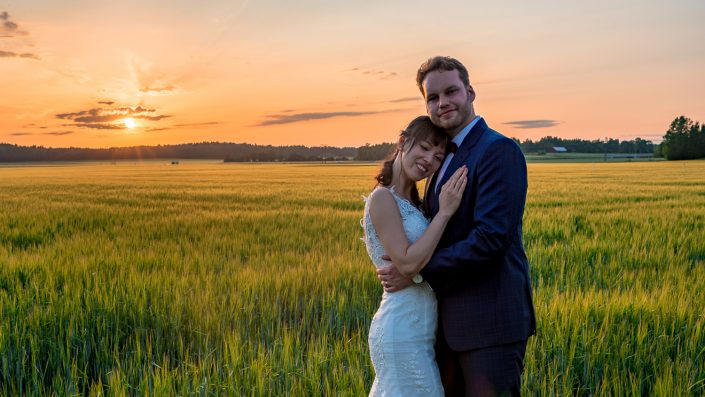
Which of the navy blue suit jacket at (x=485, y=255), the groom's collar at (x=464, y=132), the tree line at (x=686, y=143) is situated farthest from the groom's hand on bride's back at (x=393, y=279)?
the tree line at (x=686, y=143)

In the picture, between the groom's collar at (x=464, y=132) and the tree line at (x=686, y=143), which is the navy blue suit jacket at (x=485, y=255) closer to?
the groom's collar at (x=464, y=132)

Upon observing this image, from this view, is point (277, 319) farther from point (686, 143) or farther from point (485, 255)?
point (686, 143)

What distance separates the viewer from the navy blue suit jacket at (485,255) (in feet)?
7.84

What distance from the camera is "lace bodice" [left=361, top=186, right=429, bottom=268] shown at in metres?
2.66

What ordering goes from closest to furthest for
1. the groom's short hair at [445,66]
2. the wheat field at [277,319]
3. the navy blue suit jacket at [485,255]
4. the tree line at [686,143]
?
the navy blue suit jacket at [485,255], the groom's short hair at [445,66], the wheat field at [277,319], the tree line at [686,143]

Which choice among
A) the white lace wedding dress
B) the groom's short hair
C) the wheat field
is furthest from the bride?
the wheat field

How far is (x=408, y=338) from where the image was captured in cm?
267

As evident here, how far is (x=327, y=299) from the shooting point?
5.47 meters

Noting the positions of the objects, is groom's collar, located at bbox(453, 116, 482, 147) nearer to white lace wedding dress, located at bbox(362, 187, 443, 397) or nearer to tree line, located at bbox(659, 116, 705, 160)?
white lace wedding dress, located at bbox(362, 187, 443, 397)

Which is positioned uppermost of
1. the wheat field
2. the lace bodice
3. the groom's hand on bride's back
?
the lace bodice

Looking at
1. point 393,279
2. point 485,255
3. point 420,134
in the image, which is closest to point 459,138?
point 420,134

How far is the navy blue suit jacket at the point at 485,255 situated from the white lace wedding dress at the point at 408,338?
0.11 meters

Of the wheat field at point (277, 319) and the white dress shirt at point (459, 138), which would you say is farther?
the wheat field at point (277, 319)

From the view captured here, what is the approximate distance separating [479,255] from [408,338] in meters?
0.63
